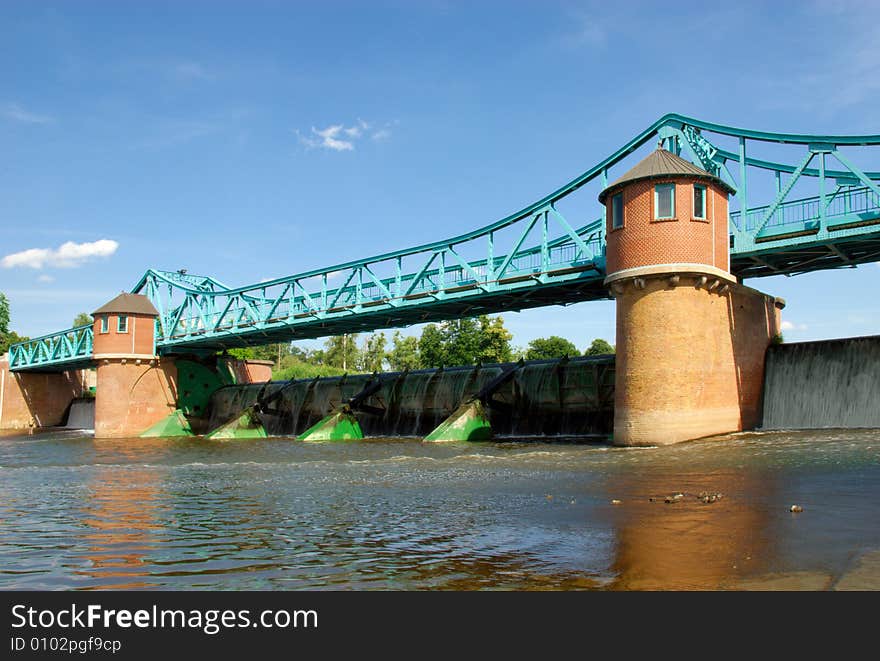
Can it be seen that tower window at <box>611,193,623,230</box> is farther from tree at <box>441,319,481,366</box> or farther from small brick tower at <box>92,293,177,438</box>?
tree at <box>441,319,481,366</box>

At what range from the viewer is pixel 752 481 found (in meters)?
13.9

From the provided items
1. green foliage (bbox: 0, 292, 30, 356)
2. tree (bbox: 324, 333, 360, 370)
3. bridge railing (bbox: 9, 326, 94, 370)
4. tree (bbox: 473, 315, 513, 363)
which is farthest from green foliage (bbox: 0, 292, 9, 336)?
tree (bbox: 473, 315, 513, 363)

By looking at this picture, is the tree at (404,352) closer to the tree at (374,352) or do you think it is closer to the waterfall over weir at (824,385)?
the tree at (374,352)

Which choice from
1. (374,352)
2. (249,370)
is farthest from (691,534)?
(374,352)

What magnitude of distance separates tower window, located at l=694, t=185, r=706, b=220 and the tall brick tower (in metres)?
0.03

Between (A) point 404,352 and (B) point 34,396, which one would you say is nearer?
(B) point 34,396

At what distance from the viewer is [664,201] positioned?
24094 millimetres

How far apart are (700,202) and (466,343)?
50356 mm

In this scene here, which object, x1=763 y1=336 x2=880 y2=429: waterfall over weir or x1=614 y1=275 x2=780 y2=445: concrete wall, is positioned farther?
x1=763 y1=336 x2=880 y2=429: waterfall over weir

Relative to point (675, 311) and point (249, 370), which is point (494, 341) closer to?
point (249, 370)

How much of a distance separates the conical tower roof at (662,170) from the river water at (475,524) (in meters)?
8.73

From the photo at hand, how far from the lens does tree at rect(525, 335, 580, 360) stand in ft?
288

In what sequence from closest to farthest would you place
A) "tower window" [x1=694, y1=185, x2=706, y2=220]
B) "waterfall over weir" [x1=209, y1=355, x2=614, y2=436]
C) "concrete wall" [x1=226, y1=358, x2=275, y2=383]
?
1. "tower window" [x1=694, y1=185, x2=706, y2=220]
2. "waterfall over weir" [x1=209, y1=355, x2=614, y2=436]
3. "concrete wall" [x1=226, y1=358, x2=275, y2=383]

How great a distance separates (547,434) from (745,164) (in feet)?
42.6
